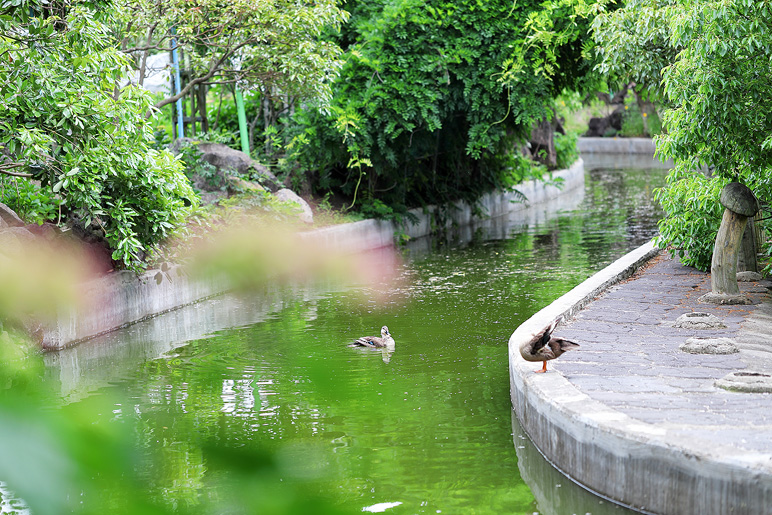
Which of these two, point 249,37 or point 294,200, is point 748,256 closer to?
point 294,200

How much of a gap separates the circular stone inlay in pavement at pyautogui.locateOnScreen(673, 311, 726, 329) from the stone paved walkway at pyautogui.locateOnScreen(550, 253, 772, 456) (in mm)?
74

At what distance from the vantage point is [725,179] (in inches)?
356

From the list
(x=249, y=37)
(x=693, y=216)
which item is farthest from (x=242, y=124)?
(x=693, y=216)

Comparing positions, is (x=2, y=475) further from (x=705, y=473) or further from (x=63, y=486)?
(x=705, y=473)

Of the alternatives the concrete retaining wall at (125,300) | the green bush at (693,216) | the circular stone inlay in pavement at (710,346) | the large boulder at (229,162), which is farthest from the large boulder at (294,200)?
the circular stone inlay in pavement at (710,346)

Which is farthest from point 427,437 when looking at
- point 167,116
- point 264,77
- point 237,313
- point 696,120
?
point 167,116

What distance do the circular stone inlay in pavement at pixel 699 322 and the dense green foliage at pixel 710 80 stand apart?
4.99 ft

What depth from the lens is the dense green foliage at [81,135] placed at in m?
8.11

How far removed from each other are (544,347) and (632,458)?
1.59 meters

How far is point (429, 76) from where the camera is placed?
615 inches

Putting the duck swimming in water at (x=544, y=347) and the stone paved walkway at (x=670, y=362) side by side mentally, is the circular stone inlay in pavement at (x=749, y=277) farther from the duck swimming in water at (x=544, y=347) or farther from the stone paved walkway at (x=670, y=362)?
the duck swimming in water at (x=544, y=347)

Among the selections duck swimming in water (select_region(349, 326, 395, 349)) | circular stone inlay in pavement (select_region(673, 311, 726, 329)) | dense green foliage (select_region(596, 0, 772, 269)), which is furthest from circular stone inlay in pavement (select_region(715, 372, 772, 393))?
duck swimming in water (select_region(349, 326, 395, 349))

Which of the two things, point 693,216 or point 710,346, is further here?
point 693,216

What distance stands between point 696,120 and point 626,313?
1.88 m
